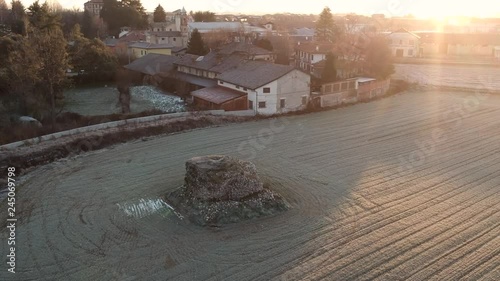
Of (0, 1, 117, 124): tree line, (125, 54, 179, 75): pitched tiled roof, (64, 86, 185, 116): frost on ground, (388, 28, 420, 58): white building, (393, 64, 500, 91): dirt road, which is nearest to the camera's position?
(0, 1, 117, 124): tree line

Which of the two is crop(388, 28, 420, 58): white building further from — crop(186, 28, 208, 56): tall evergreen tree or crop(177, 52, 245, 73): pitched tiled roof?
crop(177, 52, 245, 73): pitched tiled roof

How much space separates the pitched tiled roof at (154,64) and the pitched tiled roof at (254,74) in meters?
6.62

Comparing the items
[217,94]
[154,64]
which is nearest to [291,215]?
[217,94]

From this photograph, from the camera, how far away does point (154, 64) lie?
29.0 m

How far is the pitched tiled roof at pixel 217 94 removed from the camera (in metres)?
20.5

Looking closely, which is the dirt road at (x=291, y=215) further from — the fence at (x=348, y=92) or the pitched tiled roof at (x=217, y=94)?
the fence at (x=348, y=92)

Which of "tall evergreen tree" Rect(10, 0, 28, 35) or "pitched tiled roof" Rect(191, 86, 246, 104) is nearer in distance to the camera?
"pitched tiled roof" Rect(191, 86, 246, 104)

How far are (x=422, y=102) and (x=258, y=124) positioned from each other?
1000 cm

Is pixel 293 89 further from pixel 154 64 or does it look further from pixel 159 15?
pixel 159 15

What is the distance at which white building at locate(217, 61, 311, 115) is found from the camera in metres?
20.1

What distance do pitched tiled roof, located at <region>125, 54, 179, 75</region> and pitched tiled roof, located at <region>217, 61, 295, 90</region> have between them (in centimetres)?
662

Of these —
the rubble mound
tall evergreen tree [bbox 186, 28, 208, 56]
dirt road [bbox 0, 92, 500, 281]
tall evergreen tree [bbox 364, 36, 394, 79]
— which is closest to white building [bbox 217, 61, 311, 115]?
dirt road [bbox 0, 92, 500, 281]

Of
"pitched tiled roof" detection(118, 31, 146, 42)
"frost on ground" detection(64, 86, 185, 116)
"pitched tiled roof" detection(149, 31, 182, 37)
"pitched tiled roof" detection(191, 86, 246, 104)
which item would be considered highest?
"pitched tiled roof" detection(149, 31, 182, 37)

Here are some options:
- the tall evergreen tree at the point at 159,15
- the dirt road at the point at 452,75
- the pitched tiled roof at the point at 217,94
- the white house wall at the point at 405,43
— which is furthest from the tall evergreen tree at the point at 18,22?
Result: the white house wall at the point at 405,43
